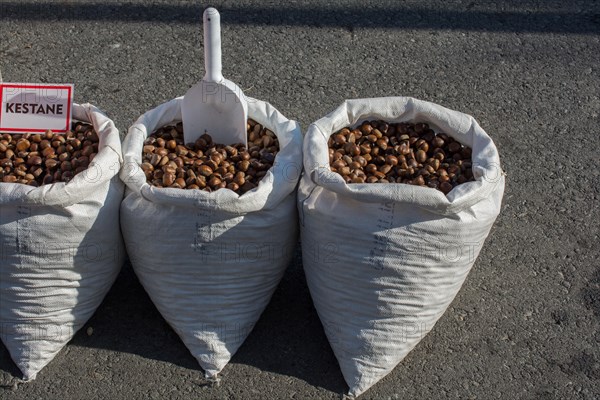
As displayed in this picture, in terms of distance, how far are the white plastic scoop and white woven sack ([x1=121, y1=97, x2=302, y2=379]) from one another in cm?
13

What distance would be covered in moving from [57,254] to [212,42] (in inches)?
28.9

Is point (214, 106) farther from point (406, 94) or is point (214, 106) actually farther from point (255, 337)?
point (406, 94)

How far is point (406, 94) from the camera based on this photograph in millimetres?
3672

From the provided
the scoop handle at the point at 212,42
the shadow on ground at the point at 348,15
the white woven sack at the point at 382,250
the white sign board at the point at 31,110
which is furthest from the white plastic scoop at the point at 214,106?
the shadow on ground at the point at 348,15

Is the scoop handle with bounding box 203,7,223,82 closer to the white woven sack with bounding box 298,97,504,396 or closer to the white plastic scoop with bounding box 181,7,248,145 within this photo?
the white plastic scoop with bounding box 181,7,248,145

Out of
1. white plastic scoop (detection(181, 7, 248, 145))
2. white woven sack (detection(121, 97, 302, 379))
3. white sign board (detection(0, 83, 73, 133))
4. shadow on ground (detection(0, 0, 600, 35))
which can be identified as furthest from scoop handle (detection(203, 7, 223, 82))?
shadow on ground (detection(0, 0, 600, 35))

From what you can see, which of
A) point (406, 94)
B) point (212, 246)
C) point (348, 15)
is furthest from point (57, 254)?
point (348, 15)

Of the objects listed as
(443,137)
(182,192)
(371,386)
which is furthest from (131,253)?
(443,137)

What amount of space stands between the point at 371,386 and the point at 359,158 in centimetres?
66

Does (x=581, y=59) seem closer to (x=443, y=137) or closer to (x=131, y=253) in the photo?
(x=443, y=137)

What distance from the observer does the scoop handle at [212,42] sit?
97.0 inches

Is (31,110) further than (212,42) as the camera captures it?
Yes

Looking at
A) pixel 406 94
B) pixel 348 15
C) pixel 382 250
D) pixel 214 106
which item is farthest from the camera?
pixel 348 15

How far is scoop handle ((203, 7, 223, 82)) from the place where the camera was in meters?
2.46
